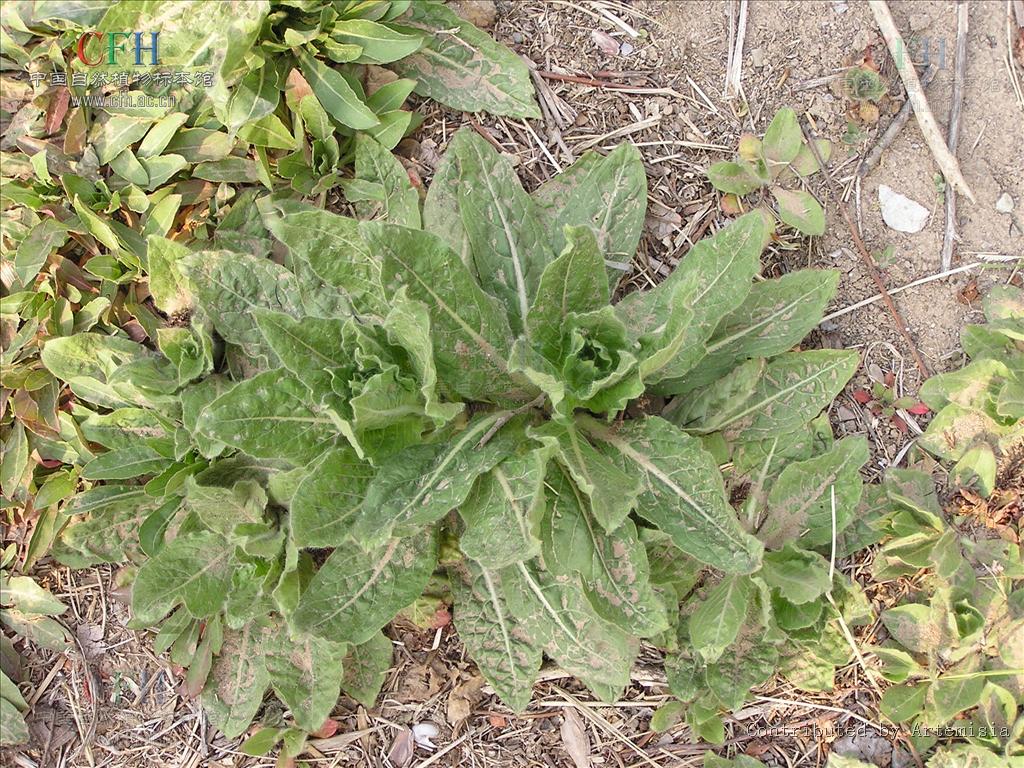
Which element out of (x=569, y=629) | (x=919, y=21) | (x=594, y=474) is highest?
(x=919, y=21)

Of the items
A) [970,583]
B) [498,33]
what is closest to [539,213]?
[498,33]

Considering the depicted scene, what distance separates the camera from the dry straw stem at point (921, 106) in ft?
11.5

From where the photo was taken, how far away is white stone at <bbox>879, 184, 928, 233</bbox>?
11.5 ft

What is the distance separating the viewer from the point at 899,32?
3594 mm

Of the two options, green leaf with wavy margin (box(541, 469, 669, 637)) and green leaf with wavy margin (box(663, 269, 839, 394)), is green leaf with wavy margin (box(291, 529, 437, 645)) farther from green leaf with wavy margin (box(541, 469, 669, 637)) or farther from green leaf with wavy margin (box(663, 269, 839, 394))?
green leaf with wavy margin (box(663, 269, 839, 394))

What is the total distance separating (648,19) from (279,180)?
1.66 metres

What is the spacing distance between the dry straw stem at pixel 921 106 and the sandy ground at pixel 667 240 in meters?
0.04

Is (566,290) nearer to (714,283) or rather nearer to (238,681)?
(714,283)

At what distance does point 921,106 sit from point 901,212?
45cm

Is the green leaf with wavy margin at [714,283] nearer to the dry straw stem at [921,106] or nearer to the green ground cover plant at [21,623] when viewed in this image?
the dry straw stem at [921,106]

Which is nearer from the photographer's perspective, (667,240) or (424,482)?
(424,482)

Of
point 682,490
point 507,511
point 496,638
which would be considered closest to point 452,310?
point 507,511

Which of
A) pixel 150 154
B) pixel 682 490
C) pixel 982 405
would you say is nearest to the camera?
pixel 682 490

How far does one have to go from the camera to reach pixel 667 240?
3438mm
